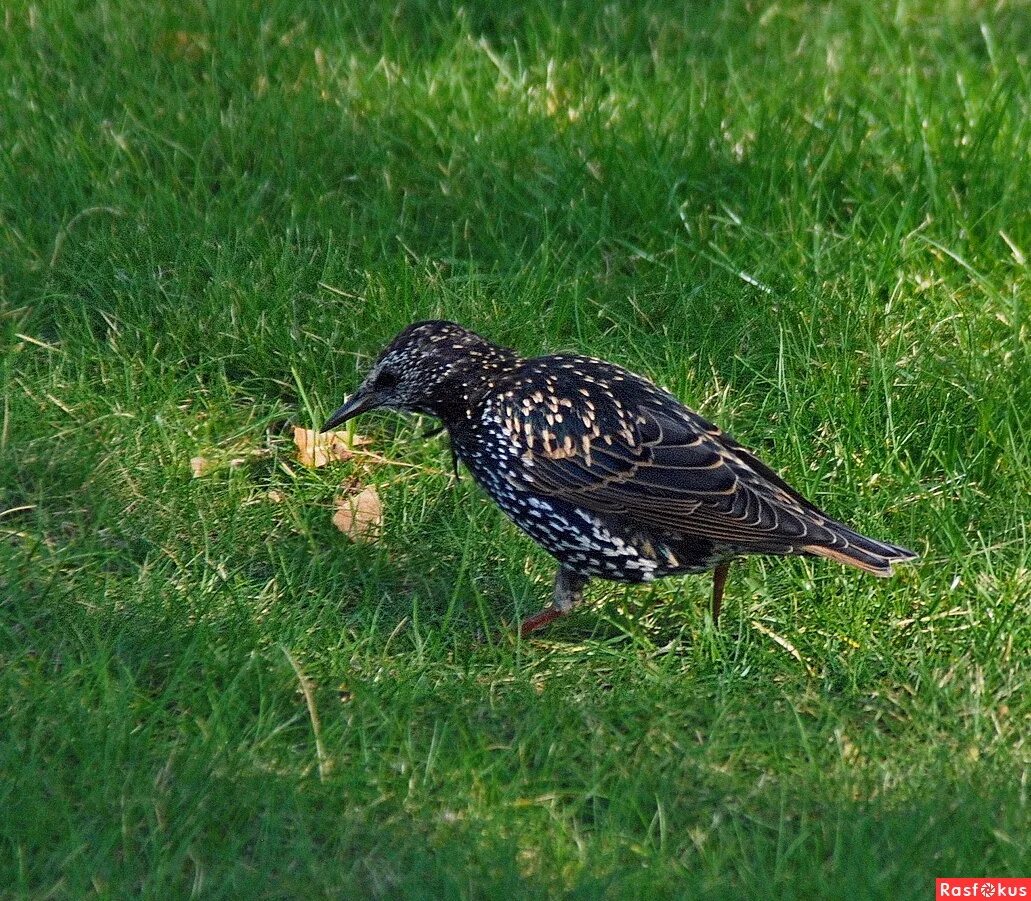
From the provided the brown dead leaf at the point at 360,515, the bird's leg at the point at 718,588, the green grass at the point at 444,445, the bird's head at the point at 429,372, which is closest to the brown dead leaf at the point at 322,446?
the green grass at the point at 444,445

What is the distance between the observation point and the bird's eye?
4.76 meters

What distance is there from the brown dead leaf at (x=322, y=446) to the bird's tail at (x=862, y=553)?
1721 mm

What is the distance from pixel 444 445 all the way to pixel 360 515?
47 cm

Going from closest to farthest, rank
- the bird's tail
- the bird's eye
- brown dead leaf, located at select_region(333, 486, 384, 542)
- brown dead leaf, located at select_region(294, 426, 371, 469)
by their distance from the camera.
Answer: the bird's tail, the bird's eye, brown dead leaf, located at select_region(333, 486, 384, 542), brown dead leaf, located at select_region(294, 426, 371, 469)

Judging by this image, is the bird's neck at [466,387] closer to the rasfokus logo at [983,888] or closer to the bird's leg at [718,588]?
the bird's leg at [718,588]

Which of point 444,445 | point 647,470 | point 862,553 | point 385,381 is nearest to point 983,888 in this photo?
point 862,553

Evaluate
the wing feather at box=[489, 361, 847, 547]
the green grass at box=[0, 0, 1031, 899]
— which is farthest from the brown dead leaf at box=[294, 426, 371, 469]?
the wing feather at box=[489, 361, 847, 547]

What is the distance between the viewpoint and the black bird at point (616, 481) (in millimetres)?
4371

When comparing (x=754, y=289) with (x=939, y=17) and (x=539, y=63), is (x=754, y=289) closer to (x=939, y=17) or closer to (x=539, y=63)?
(x=539, y=63)

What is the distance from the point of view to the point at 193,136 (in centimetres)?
636

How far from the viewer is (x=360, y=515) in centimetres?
507

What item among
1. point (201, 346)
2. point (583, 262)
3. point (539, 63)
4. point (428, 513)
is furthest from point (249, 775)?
point (539, 63)

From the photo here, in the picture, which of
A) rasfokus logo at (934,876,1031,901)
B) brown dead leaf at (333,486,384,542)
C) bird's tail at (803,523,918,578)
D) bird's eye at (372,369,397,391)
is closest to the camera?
rasfokus logo at (934,876,1031,901)

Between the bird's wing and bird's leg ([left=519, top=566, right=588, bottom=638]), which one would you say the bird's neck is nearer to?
the bird's wing
